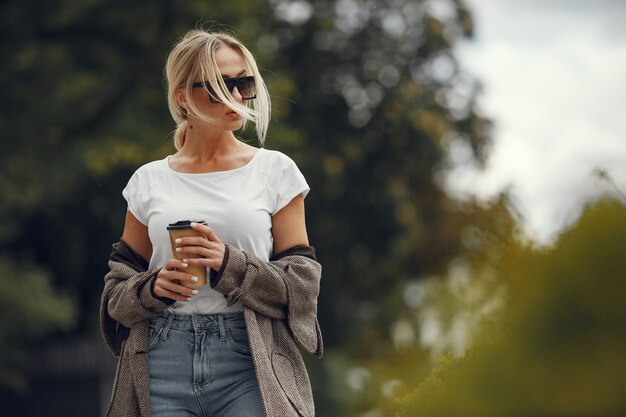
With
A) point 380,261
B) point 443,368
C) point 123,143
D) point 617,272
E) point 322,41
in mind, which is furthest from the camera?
point 380,261

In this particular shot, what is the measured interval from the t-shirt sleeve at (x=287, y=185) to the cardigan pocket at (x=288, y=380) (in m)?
0.38

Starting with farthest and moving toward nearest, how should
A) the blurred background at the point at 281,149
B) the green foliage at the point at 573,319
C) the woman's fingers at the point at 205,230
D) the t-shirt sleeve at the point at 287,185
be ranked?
the blurred background at the point at 281,149 < the t-shirt sleeve at the point at 287,185 < the woman's fingers at the point at 205,230 < the green foliage at the point at 573,319

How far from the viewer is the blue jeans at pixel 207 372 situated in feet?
10.3

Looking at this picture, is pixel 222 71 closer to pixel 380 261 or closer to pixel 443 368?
pixel 443 368

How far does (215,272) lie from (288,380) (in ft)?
1.08

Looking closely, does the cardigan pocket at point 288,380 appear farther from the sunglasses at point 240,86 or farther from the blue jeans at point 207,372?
the sunglasses at point 240,86

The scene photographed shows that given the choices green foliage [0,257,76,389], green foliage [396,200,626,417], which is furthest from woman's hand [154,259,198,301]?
green foliage [0,257,76,389]

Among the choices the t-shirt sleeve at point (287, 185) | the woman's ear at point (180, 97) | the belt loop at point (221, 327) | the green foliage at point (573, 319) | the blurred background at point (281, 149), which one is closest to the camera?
the green foliage at point (573, 319)

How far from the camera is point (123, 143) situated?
55.1ft

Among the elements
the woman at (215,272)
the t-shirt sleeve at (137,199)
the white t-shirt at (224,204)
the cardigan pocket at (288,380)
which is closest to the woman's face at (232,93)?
the woman at (215,272)

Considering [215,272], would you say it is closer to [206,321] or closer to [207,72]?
[206,321]

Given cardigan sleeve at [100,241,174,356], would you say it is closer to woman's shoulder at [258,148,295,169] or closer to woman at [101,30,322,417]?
woman at [101,30,322,417]

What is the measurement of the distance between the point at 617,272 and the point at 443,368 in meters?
0.67

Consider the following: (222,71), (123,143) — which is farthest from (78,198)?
(222,71)
